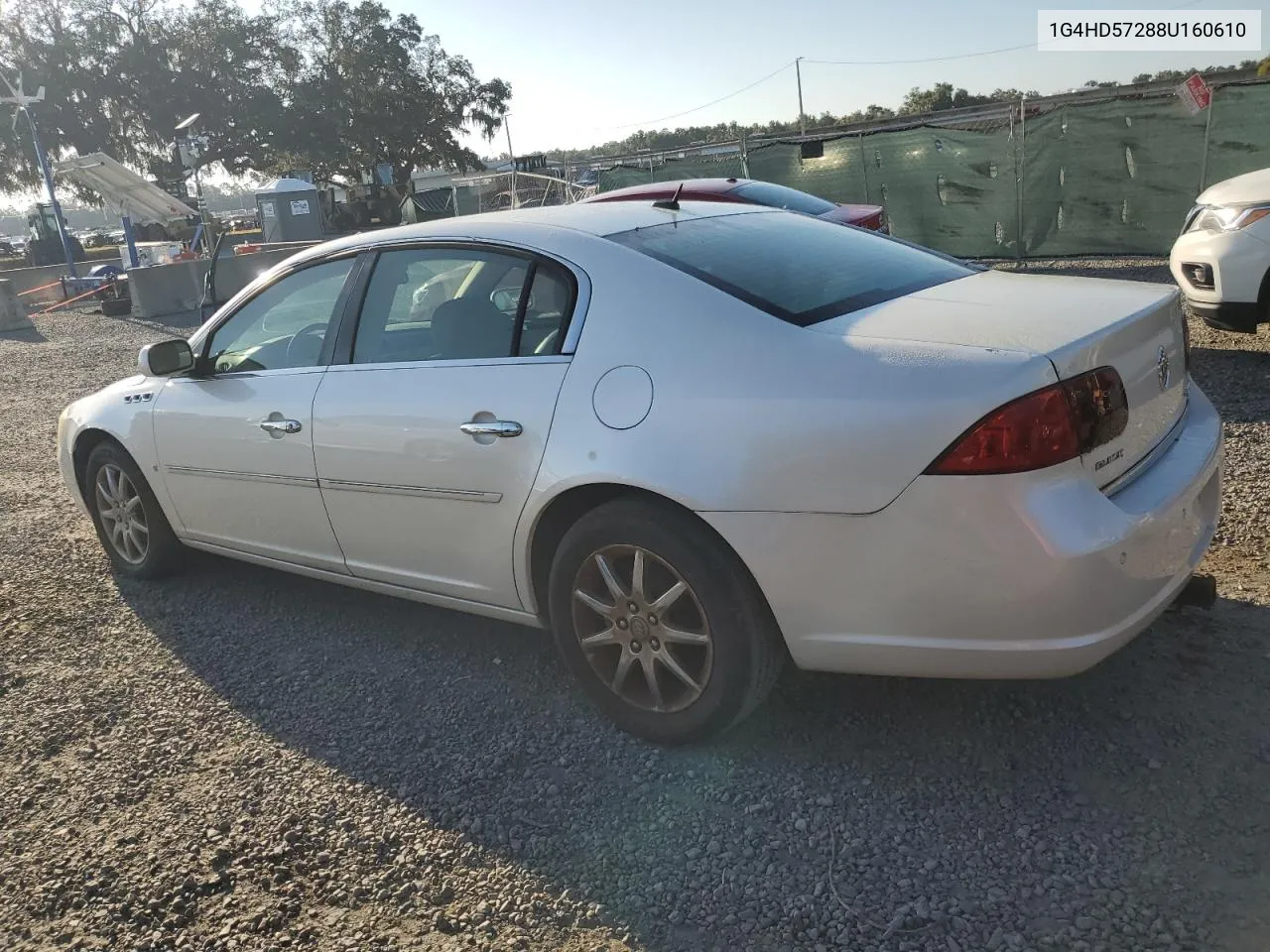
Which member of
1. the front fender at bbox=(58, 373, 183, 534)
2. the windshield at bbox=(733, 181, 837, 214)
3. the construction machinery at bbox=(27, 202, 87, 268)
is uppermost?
the construction machinery at bbox=(27, 202, 87, 268)

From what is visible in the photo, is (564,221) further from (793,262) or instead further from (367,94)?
(367,94)

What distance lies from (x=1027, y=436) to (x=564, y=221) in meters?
1.79

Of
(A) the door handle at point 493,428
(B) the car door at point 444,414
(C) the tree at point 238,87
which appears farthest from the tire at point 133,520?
(C) the tree at point 238,87

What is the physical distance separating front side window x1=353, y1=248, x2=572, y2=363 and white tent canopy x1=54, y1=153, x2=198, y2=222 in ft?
62.2

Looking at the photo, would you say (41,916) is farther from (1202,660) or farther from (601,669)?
(1202,660)

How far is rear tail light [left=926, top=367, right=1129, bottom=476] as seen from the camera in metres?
2.30

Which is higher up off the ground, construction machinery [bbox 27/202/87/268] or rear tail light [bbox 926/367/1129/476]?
construction machinery [bbox 27/202/87/268]

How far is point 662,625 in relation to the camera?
2865 mm

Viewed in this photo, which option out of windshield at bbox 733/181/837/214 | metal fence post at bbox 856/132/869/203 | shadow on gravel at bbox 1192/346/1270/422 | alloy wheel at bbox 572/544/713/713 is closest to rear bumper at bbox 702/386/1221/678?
alloy wheel at bbox 572/544/713/713

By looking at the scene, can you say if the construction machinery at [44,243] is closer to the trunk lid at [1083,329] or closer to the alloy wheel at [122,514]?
the alloy wheel at [122,514]

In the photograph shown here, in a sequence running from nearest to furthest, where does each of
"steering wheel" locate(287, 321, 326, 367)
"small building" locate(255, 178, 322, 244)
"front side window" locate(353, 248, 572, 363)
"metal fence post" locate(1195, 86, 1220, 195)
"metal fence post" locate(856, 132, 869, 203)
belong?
"front side window" locate(353, 248, 572, 363) → "steering wheel" locate(287, 321, 326, 367) → "metal fence post" locate(1195, 86, 1220, 195) → "metal fence post" locate(856, 132, 869, 203) → "small building" locate(255, 178, 322, 244)

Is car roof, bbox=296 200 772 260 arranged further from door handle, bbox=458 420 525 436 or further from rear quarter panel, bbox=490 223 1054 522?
door handle, bbox=458 420 525 436

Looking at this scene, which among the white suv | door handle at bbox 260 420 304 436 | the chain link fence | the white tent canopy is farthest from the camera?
the chain link fence

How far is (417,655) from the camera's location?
12.7 feet
